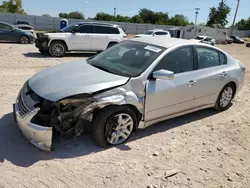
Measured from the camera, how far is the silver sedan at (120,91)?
2988mm

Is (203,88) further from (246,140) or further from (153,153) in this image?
(153,153)

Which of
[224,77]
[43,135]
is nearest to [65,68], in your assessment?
[43,135]

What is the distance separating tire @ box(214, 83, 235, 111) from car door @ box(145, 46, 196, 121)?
3.14 feet

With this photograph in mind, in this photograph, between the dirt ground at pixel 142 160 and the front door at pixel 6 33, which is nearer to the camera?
the dirt ground at pixel 142 160

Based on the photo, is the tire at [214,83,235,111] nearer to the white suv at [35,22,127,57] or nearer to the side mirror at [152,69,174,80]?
the side mirror at [152,69,174,80]

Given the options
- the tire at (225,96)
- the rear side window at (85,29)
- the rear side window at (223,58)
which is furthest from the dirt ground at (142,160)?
the rear side window at (85,29)

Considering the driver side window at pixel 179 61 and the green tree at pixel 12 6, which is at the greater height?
the green tree at pixel 12 6

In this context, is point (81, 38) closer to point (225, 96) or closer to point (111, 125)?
point (225, 96)

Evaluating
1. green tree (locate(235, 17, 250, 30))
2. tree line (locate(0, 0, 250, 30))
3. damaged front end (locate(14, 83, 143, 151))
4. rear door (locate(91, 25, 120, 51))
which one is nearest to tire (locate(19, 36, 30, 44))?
rear door (locate(91, 25, 120, 51))

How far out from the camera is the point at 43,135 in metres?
2.88

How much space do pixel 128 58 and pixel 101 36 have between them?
27.5 feet

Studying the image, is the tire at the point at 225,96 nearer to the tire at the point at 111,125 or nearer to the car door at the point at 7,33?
the tire at the point at 111,125

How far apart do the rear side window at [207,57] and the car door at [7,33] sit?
12.8 metres

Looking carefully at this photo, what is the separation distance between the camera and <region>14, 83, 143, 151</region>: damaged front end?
290 cm
